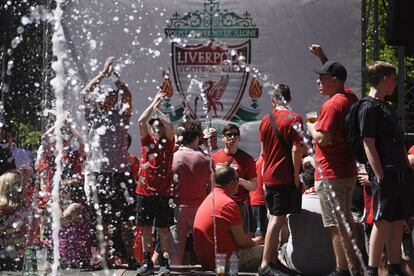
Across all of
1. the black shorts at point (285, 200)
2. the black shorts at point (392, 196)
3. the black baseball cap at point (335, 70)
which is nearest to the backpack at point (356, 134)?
the black shorts at point (392, 196)

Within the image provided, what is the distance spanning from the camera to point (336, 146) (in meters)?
7.83

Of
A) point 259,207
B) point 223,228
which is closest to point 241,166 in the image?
point 259,207

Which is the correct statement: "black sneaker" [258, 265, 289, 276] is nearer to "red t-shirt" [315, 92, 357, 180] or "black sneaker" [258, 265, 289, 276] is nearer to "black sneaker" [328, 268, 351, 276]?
"black sneaker" [328, 268, 351, 276]

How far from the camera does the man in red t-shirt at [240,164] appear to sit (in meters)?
9.73

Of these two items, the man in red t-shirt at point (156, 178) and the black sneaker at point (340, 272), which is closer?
the black sneaker at point (340, 272)

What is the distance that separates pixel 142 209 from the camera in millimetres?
9086

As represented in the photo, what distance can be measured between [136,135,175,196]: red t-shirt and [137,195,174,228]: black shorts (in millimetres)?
62

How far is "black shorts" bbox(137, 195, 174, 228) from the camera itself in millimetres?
9031

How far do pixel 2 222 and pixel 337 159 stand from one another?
375 centimetres

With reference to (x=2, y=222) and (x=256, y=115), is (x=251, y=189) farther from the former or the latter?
Answer: (x=2, y=222)

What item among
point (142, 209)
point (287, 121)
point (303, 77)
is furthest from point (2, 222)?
point (303, 77)

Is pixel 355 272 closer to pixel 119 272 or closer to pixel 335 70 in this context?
pixel 335 70

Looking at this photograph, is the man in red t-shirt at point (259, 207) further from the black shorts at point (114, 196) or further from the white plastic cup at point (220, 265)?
the white plastic cup at point (220, 265)

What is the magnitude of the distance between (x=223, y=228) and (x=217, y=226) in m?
0.06
